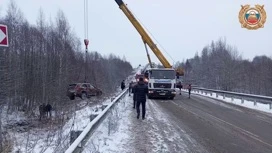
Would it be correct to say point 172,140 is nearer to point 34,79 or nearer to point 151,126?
point 151,126

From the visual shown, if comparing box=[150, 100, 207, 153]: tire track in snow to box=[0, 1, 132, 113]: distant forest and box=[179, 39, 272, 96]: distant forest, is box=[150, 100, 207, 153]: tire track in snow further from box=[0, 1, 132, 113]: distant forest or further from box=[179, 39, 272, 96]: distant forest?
box=[179, 39, 272, 96]: distant forest

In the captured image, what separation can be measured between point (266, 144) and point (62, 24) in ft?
154

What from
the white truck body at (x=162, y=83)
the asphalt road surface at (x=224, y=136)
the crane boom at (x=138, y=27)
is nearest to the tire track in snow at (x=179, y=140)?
the asphalt road surface at (x=224, y=136)

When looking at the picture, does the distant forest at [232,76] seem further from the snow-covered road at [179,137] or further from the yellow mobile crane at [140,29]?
the snow-covered road at [179,137]

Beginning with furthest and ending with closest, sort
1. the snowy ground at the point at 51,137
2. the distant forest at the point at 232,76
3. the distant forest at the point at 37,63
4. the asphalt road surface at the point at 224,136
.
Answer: the distant forest at the point at 232,76, the distant forest at the point at 37,63, the asphalt road surface at the point at 224,136, the snowy ground at the point at 51,137

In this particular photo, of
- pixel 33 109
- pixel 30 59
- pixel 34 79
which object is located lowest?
pixel 33 109

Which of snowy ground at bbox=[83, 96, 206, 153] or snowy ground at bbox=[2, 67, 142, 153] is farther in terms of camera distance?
snowy ground at bbox=[83, 96, 206, 153]

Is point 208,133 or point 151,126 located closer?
point 208,133

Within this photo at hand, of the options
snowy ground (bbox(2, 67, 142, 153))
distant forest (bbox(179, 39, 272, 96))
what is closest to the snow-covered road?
snowy ground (bbox(2, 67, 142, 153))

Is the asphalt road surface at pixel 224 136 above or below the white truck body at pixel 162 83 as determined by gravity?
below

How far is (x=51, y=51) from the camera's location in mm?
48000

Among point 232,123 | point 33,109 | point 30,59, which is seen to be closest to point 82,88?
point 33,109

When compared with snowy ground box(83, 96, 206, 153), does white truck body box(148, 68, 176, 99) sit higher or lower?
higher

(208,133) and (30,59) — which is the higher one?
(30,59)
